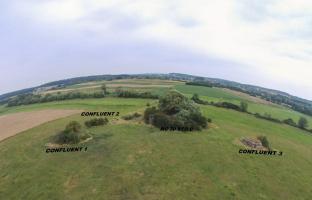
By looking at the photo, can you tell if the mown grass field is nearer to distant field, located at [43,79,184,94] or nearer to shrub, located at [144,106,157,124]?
shrub, located at [144,106,157,124]

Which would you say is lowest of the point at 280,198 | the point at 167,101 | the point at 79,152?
the point at 280,198

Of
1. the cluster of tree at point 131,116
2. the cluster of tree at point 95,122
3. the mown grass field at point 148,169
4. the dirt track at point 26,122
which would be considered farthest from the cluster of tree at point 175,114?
the dirt track at point 26,122

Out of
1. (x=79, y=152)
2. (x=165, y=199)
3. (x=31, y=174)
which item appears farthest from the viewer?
(x=79, y=152)

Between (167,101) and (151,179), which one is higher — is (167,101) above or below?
above

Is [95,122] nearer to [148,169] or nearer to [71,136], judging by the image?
[71,136]

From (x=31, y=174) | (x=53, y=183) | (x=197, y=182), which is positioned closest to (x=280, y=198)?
(x=197, y=182)

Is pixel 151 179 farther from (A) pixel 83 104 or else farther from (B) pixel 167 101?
(A) pixel 83 104

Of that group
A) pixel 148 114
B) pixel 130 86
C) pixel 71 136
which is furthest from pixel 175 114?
pixel 130 86

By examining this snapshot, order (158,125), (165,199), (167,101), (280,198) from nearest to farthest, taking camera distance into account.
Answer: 1. (165,199)
2. (280,198)
3. (158,125)
4. (167,101)
